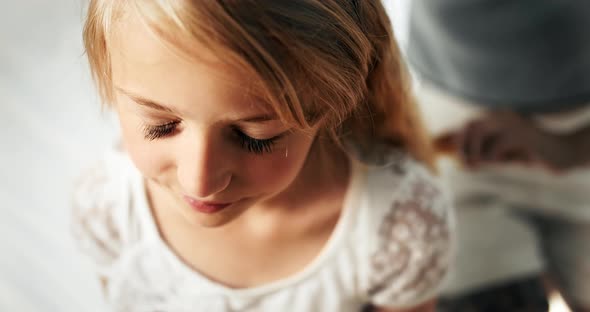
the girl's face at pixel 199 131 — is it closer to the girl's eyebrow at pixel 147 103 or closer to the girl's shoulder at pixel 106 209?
the girl's eyebrow at pixel 147 103

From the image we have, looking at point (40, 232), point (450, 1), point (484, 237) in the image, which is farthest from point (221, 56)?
point (40, 232)

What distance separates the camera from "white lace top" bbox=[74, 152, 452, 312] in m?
0.74

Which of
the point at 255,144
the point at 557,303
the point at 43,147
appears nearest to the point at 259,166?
the point at 255,144

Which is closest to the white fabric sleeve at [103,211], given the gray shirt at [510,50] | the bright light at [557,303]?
the gray shirt at [510,50]

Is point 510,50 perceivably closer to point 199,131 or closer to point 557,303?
point 557,303

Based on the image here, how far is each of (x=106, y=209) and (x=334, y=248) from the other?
285 mm

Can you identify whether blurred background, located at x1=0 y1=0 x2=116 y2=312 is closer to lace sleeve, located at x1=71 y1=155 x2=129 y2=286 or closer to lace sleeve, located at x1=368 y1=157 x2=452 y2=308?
lace sleeve, located at x1=71 y1=155 x2=129 y2=286

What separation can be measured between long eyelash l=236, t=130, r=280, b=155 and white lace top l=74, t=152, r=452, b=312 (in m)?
0.20

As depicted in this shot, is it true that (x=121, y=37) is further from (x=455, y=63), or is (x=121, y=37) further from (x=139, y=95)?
(x=455, y=63)

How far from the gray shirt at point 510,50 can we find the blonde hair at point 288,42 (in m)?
0.37

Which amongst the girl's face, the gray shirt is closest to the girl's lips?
the girl's face

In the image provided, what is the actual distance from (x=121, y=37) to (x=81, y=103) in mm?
837

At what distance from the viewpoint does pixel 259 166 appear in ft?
1.86

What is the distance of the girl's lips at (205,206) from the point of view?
23.8 inches
